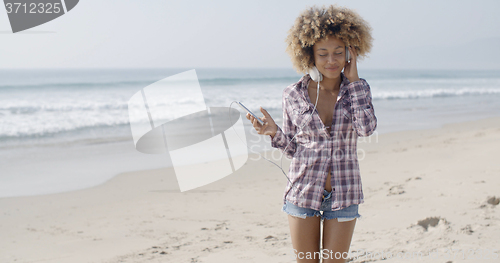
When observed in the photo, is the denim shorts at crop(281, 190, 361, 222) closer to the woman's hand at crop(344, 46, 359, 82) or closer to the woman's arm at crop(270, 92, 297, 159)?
the woman's arm at crop(270, 92, 297, 159)

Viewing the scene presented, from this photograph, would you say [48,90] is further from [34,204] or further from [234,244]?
[234,244]

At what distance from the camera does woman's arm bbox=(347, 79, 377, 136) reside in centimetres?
193

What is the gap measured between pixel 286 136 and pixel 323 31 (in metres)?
0.63

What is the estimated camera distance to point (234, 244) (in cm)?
394

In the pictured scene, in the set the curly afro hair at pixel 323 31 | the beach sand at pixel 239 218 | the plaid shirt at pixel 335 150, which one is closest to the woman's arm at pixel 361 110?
the plaid shirt at pixel 335 150

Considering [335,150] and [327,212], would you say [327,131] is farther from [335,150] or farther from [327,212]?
[327,212]

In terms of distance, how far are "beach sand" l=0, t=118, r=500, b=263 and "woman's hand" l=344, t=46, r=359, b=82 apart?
6.42 ft

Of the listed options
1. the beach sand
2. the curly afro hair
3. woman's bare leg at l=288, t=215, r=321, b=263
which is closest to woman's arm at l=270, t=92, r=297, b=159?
the curly afro hair

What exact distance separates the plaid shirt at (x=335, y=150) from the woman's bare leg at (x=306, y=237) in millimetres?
98

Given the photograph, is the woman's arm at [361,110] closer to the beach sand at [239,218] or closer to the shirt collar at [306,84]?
the shirt collar at [306,84]

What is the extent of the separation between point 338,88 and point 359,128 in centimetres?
34

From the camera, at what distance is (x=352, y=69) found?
2066mm

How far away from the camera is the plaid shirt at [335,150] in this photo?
1.99m

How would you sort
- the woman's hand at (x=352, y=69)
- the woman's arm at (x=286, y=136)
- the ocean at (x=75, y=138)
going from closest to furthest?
the woman's hand at (x=352, y=69) → the woman's arm at (x=286, y=136) → the ocean at (x=75, y=138)
